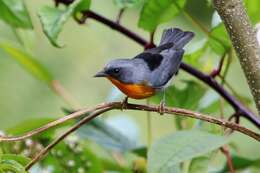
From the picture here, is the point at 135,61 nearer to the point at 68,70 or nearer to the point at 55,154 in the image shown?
the point at 55,154

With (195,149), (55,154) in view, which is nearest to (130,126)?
(55,154)

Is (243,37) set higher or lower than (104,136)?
higher

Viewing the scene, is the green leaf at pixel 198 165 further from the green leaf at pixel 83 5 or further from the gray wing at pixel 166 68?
the green leaf at pixel 83 5

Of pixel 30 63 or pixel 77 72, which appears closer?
pixel 30 63

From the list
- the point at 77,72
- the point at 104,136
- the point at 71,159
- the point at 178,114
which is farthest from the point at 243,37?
the point at 77,72

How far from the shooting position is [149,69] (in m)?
1.07

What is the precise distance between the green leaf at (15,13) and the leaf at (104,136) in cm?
24

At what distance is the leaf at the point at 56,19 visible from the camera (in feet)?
3.32

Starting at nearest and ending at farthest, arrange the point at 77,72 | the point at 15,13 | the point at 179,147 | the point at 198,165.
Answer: the point at 179,147 < the point at 198,165 < the point at 15,13 < the point at 77,72

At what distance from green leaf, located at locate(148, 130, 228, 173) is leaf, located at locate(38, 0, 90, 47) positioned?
242 mm

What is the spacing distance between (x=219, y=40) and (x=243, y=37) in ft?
1.07

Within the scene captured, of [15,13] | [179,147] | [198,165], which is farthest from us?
[15,13]

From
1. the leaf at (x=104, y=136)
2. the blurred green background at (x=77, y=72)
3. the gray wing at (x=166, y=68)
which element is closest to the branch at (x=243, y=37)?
the gray wing at (x=166, y=68)

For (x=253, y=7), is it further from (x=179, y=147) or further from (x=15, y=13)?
(x=15, y=13)
